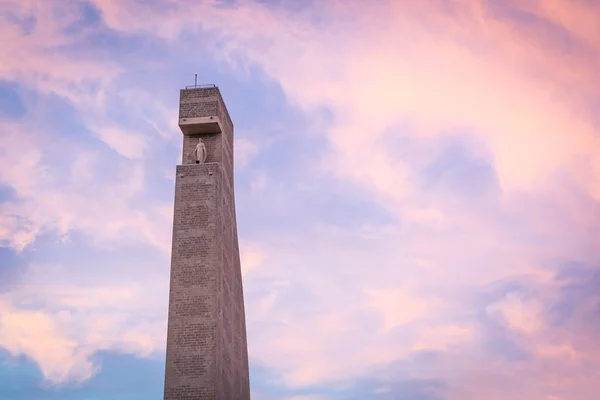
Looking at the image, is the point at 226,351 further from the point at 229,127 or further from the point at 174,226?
the point at 229,127

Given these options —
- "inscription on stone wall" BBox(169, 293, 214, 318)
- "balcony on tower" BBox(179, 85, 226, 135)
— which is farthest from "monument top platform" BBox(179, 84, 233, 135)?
"inscription on stone wall" BBox(169, 293, 214, 318)

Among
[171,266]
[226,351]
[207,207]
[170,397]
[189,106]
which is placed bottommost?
[170,397]

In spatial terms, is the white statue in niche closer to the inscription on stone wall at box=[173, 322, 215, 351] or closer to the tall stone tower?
the tall stone tower

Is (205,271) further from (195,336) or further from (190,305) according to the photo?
(195,336)

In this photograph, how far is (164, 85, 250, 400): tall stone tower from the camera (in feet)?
95.5

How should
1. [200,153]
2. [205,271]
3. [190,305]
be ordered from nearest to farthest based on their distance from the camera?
1. [190,305]
2. [205,271]
3. [200,153]

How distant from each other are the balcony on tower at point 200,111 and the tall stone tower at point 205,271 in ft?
0.15

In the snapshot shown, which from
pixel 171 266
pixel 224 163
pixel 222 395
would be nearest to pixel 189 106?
pixel 224 163

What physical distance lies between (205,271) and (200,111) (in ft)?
24.8

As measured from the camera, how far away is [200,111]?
110ft

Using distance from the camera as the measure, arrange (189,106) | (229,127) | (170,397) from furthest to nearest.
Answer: (229,127) < (189,106) < (170,397)

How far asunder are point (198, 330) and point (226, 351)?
239 centimetres

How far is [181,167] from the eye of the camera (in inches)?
1284

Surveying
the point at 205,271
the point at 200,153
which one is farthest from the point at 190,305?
the point at 200,153
